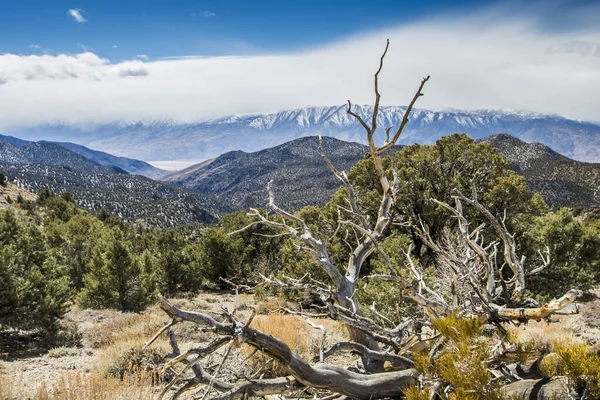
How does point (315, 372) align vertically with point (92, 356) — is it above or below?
above

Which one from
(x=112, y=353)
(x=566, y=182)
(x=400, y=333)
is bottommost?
(x=566, y=182)

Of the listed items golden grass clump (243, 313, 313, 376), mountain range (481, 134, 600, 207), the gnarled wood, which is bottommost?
mountain range (481, 134, 600, 207)

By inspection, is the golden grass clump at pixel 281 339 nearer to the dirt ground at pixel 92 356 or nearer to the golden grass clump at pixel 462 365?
the dirt ground at pixel 92 356

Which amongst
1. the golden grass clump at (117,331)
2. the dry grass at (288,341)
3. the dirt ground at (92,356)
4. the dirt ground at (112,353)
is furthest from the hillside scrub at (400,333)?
the golden grass clump at (117,331)

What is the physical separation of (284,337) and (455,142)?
1555cm

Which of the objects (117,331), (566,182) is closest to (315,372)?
(117,331)

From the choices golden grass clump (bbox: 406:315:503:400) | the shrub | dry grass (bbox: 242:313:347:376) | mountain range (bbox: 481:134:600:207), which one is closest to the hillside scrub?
golden grass clump (bbox: 406:315:503:400)

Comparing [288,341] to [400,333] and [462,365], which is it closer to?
[400,333]

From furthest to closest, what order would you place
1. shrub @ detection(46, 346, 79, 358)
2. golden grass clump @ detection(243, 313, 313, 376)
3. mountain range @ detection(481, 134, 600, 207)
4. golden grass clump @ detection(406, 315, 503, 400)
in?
1. mountain range @ detection(481, 134, 600, 207)
2. shrub @ detection(46, 346, 79, 358)
3. golden grass clump @ detection(243, 313, 313, 376)
4. golden grass clump @ detection(406, 315, 503, 400)

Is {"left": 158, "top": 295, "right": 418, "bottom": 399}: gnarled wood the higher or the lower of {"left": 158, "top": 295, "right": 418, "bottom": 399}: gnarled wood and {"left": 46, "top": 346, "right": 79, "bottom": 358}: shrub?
the higher

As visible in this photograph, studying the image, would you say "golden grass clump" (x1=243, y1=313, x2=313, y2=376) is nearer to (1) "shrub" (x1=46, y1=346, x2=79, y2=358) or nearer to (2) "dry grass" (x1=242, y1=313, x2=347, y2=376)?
(2) "dry grass" (x1=242, y1=313, x2=347, y2=376)

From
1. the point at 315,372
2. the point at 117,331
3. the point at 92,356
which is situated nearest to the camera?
the point at 315,372

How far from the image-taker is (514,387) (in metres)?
3.24

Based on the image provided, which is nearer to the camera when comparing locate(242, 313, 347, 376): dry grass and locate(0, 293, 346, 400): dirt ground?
locate(0, 293, 346, 400): dirt ground
